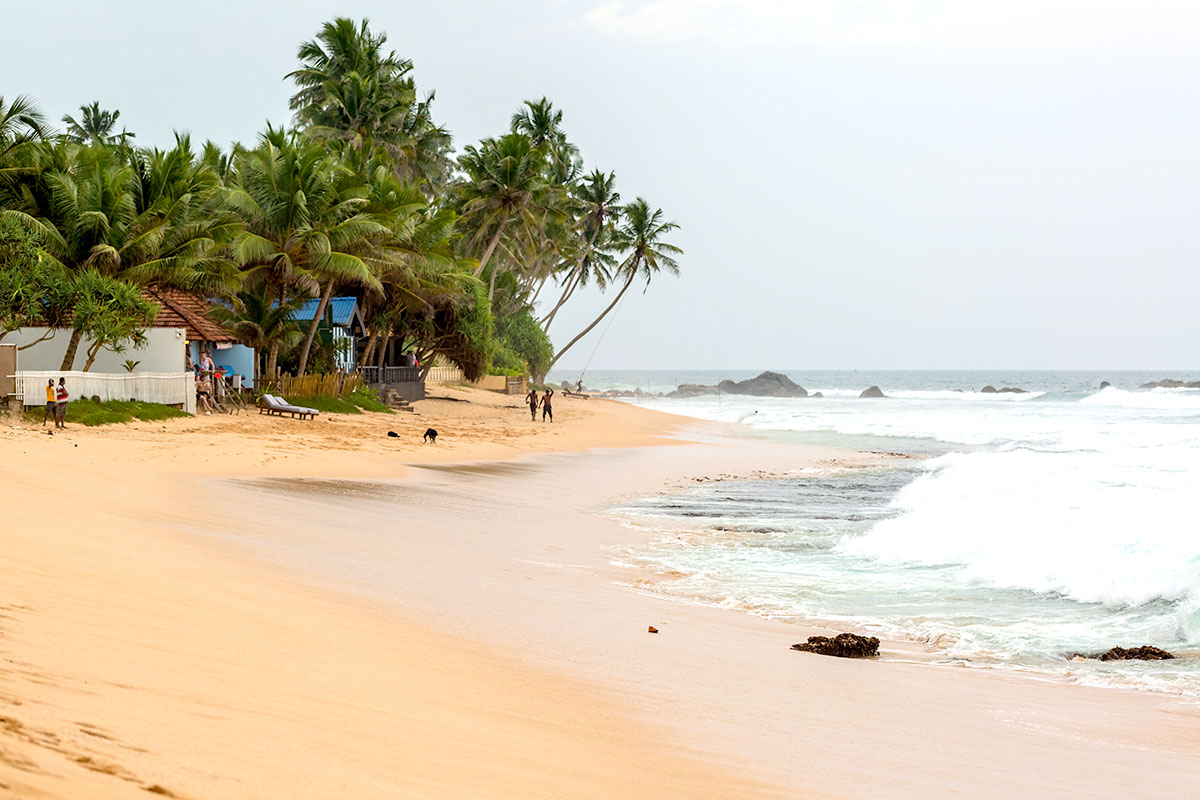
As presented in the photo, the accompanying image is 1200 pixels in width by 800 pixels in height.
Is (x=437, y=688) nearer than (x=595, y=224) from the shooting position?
Yes

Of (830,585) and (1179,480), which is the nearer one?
(830,585)

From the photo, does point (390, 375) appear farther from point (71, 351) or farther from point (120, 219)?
point (71, 351)

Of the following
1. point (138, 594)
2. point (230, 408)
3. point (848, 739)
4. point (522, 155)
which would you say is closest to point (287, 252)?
point (230, 408)

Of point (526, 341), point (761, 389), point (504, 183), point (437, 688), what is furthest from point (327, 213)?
point (761, 389)

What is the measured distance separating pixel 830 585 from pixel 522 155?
38.5m

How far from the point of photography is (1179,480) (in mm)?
18562

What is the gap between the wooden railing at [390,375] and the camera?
38250mm

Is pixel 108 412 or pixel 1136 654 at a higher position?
pixel 108 412

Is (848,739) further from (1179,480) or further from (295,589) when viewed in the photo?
(1179,480)

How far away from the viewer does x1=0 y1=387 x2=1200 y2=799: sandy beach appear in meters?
3.75

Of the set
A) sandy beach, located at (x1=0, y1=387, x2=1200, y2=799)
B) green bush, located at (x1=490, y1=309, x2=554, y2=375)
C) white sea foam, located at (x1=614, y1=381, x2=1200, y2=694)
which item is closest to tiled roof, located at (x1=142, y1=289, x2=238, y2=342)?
sandy beach, located at (x1=0, y1=387, x2=1200, y2=799)

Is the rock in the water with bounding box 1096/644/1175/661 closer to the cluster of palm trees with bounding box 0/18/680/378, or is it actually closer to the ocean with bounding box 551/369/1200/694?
the ocean with bounding box 551/369/1200/694

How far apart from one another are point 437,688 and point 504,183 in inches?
1675

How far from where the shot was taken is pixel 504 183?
1820 inches
